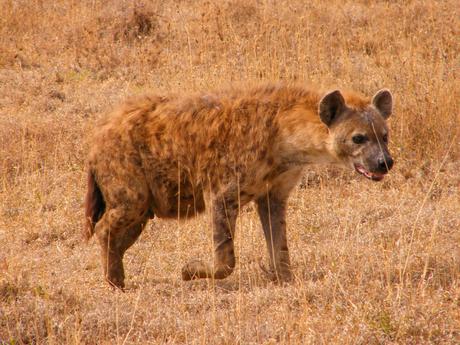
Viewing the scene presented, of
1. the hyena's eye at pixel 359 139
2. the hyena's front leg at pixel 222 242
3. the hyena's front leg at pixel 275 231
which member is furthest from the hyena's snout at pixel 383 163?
the hyena's front leg at pixel 222 242

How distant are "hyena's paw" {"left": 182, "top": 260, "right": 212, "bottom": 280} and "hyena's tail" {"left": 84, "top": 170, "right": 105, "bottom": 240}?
2.68 ft

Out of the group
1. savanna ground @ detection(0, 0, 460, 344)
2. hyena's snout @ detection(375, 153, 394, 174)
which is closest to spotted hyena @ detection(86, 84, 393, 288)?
hyena's snout @ detection(375, 153, 394, 174)

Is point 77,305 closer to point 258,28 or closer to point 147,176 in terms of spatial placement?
point 147,176

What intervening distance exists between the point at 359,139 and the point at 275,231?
2.58 feet

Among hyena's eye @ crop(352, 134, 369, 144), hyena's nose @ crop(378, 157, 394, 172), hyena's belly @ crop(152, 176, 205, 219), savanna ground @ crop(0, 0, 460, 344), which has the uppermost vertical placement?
hyena's eye @ crop(352, 134, 369, 144)

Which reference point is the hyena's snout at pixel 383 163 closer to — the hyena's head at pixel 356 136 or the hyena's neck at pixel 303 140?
the hyena's head at pixel 356 136

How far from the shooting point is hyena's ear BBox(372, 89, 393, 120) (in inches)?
219

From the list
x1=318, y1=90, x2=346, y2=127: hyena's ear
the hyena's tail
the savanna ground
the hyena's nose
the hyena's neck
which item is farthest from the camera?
the hyena's tail

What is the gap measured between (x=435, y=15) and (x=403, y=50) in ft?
3.74

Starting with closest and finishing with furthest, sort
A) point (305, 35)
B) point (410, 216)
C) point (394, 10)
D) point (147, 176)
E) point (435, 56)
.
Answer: point (147, 176) < point (410, 216) < point (435, 56) < point (305, 35) < point (394, 10)

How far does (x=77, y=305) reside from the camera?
486 cm

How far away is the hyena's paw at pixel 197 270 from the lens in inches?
213

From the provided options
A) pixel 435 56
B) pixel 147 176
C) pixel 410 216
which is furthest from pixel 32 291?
pixel 435 56

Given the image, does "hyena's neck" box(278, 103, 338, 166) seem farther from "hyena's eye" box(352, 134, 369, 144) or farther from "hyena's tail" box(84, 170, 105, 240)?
"hyena's tail" box(84, 170, 105, 240)
